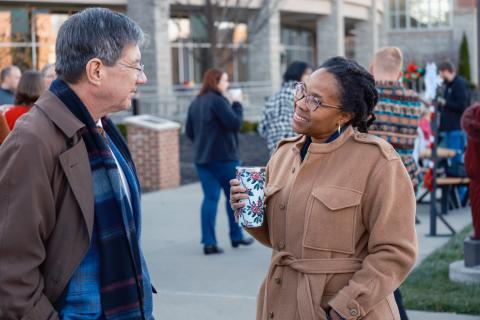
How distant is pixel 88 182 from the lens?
2.65 m

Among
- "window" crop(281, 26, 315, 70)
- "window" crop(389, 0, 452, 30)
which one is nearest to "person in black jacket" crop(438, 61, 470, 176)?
"window" crop(281, 26, 315, 70)

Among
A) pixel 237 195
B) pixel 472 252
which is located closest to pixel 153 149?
pixel 472 252

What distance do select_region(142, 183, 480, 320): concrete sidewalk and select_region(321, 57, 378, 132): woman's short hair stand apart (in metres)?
3.21

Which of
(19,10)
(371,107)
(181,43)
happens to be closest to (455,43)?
(181,43)

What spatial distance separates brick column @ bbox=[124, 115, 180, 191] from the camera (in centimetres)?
1414

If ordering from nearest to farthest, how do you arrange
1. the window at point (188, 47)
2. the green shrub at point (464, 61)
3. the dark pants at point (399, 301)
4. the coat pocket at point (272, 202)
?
the coat pocket at point (272, 202)
the dark pants at point (399, 301)
the window at point (188, 47)
the green shrub at point (464, 61)

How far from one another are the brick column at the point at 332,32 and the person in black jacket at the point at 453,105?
93.4 ft

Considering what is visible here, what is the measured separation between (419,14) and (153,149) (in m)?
45.2

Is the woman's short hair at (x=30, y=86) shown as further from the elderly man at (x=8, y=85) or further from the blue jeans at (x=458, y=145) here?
the blue jeans at (x=458, y=145)

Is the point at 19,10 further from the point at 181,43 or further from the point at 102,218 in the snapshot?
the point at 102,218

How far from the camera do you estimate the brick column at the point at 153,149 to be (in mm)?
14141

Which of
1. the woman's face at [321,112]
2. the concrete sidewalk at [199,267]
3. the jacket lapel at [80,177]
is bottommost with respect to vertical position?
the concrete sidewalk at [199,267]

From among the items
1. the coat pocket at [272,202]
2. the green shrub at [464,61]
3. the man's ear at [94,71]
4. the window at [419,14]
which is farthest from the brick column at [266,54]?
the man's ear at [94,71]

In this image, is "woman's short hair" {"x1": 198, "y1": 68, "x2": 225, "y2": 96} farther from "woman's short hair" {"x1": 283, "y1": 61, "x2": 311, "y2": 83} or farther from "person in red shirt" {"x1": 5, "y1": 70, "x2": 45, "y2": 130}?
"person in red shirt" {"x1": 5, "y1": 70, "x2": 45, "y2": 130}
